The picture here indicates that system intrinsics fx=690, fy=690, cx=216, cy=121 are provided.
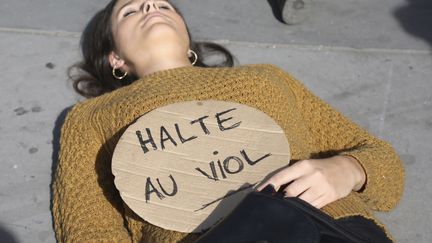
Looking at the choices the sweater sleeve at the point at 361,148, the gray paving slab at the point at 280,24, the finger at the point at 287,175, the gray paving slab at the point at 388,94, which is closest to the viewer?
the finger at the point at 287,175

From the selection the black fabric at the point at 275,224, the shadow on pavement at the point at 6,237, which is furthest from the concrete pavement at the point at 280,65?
the black fabric at the point at 275,224

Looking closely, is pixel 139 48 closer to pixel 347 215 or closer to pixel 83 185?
pixel 83 185

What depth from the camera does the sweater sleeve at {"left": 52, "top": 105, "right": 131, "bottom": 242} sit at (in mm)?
1748

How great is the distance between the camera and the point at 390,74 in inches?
100

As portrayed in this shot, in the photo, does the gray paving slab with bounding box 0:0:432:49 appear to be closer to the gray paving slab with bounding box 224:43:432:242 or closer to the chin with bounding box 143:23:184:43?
the gray paving slab with bounding box 224:43:432:242

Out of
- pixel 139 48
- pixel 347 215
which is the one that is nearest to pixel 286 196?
pixel 347 215

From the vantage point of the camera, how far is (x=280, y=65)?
2.59 metres

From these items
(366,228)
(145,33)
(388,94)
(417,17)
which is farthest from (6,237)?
(417,17)

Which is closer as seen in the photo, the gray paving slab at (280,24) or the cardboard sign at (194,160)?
the cardboard sign at (194,160)

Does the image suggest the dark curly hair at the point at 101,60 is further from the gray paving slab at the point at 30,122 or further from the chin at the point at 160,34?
the chin at the point at 160,34

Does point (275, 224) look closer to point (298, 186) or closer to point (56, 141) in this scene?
point (298, 186)

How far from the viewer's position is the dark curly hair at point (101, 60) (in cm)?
227

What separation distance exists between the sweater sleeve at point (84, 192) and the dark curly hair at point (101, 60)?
33 centimetres

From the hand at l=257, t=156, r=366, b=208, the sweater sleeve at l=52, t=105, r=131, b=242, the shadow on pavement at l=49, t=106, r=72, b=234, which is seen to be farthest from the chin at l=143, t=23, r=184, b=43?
the hand at l=257, t=156, r=366, b=208
